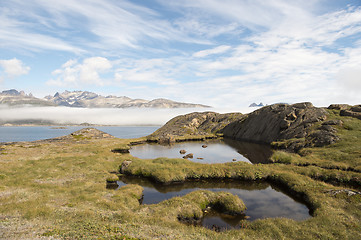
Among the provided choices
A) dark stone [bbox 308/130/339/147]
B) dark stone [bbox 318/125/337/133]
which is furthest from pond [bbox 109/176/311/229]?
dark stone [bbox 318/125/337/133]

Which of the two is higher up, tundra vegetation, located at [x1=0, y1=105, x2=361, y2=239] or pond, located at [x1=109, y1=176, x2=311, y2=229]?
tundra vegetation, located at [x1=0, y1=105, x2=361, y2=239]

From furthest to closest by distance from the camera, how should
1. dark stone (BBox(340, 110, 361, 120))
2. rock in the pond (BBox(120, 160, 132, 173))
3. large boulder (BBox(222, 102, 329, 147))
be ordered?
large boulder (BBox(222, 102, 329, 147)), dark stone (BBox(340, 110, 361, 120)), rock in the pond (BBox(120, 160, 132, 173))

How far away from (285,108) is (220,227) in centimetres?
11202

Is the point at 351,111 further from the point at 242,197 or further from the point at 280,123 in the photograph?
the point at 242,197

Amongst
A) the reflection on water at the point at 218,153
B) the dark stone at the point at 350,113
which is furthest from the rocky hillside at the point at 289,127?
the reflection on water at the point at 218,153

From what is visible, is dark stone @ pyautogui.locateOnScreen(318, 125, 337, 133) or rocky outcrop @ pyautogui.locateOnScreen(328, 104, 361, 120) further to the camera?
rocky outcrop @ pyautogui.locateOnScreen(328, 104, 361, 120)

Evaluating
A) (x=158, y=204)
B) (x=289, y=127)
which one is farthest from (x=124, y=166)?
(x=289, y=127)

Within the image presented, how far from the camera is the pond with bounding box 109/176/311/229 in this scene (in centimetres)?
2898

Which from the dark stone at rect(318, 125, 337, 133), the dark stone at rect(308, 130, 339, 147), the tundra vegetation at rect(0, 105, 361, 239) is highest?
the dark stone at rect(318, 125, 337, 133)

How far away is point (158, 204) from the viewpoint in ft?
100

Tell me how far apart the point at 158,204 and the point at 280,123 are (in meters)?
99.7

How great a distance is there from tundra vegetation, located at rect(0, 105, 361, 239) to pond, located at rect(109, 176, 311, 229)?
169 centimetres

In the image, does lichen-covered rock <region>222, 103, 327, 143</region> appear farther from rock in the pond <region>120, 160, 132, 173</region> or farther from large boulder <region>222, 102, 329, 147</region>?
rock in the pond <region>120, 160, 132, 173</region>

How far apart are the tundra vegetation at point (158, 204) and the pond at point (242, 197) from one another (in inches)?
66.6
